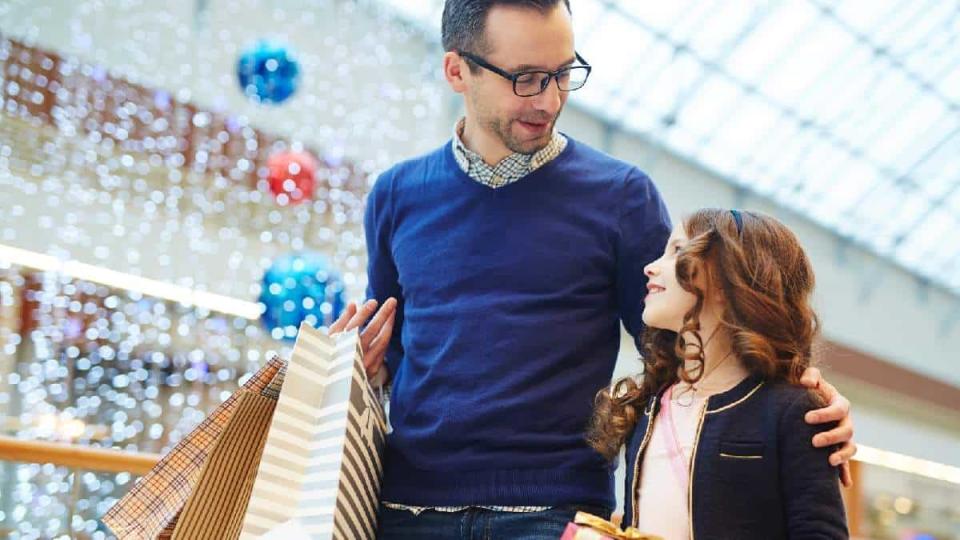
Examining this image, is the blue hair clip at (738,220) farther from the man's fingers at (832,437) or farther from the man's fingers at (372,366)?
the man's fingers at (372,366)

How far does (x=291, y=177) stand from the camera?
6.28 meters

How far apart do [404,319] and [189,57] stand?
6.66m

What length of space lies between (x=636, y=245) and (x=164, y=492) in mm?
842

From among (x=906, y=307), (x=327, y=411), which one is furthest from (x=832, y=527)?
(x=906, y=307)

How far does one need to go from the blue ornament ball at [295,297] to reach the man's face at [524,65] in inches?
134

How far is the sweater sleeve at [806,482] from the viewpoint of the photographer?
1.40 meters

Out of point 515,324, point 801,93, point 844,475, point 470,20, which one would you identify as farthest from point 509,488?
point 801,93

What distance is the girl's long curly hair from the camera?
5.16ft

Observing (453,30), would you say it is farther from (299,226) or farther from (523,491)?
(299,226)

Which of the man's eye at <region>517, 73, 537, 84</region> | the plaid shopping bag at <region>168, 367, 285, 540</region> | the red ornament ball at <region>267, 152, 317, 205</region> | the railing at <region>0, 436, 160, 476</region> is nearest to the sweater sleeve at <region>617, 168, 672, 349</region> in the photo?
the man's eye at <region>517, 73, 537, 84</region>

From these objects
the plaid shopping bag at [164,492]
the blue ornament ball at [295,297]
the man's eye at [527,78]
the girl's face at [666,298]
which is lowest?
the blue ornament ball at [295,297]

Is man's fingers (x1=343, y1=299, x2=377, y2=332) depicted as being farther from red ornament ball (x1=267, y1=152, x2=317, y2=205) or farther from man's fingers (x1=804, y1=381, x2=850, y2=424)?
red ornament ball (x1=267, y1=152, x2=317, y2=205)

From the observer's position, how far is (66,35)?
24.0 ft

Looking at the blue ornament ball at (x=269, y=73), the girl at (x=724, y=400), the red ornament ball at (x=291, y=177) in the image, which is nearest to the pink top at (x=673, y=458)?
the girl at (x=724, y=400)
